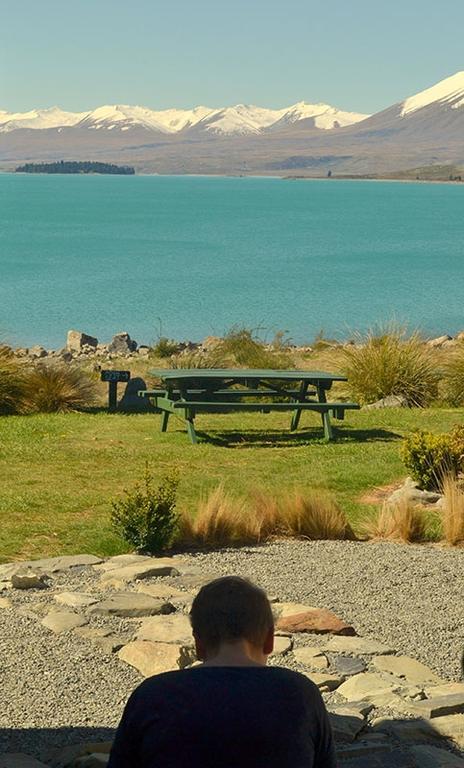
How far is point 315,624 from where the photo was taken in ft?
20.7

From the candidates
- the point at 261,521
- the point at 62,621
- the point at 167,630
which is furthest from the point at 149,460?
the point at 167,630

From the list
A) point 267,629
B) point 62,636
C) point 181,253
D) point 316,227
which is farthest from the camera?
point 316,227

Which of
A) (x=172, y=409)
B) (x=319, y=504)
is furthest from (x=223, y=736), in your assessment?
(x=172, y=409)

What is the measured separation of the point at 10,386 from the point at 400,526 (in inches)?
285

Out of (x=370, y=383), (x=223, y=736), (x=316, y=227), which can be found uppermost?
(x=223, y=736)

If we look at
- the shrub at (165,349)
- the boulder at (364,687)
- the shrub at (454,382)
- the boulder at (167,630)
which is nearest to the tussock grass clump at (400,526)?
the boulder at (167,630)

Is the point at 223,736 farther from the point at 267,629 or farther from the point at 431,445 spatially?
the point at 431,445

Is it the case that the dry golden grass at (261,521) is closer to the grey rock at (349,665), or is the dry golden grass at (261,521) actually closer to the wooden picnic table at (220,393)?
the grey rock at (349,665)

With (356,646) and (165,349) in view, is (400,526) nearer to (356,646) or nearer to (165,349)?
(356,646)

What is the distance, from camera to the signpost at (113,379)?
50.1 ft

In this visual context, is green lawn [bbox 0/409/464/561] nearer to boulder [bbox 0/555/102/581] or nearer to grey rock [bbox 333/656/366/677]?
boulder [bbox 0/555/102/581]

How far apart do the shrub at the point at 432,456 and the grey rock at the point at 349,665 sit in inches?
191

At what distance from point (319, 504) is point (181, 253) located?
74992 mm

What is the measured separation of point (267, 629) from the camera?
2.85 meters
